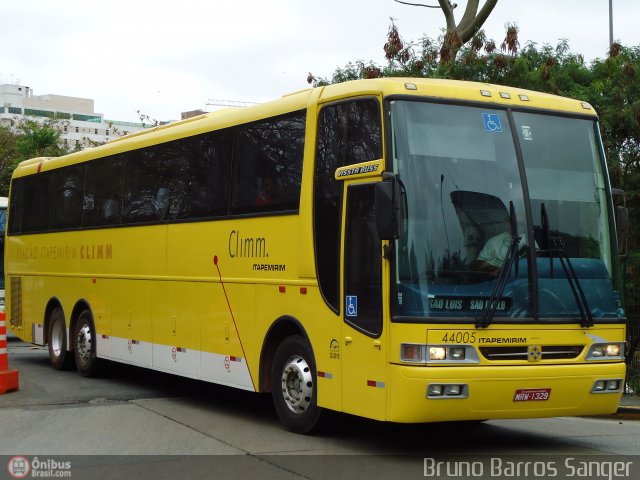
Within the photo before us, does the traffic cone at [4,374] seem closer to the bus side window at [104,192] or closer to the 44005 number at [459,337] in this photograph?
the bus side window at [104,192]

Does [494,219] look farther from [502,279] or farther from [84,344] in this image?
[84,344]

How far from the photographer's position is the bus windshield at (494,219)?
354 inches

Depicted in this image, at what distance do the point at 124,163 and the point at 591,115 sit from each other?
25.5 ft

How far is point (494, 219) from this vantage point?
9.29m

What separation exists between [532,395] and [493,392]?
435mm

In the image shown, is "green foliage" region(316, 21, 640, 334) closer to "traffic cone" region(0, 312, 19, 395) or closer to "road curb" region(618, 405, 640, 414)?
"road curb" region(618, 405, 640, 414)

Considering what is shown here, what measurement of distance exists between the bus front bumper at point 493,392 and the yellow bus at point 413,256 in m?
0.01

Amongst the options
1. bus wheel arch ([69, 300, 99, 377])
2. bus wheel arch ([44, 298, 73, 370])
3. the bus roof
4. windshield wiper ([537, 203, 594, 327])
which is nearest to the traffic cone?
bus wheel arch ([69, 300, 99, 377])

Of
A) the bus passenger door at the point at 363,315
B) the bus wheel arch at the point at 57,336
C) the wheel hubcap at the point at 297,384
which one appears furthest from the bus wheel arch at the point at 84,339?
the bus passenger door at the point at 363,315

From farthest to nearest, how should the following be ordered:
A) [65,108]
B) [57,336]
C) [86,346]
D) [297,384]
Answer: [65,108] → [57,336] → [86,346] → [297,384]

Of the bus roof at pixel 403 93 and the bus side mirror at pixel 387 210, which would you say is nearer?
the bus side mirror at pixel 387 210

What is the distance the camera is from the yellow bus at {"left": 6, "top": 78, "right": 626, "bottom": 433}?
8953 millimetres

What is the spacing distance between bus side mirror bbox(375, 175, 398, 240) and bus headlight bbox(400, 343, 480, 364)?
99 cm

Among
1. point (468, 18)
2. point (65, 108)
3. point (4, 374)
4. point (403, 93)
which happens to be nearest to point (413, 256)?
point (403, 93)
